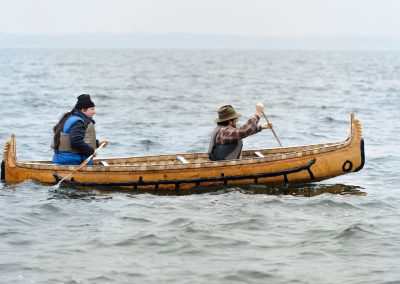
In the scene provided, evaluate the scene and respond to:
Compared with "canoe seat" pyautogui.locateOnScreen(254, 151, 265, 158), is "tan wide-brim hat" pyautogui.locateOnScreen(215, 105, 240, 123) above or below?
above

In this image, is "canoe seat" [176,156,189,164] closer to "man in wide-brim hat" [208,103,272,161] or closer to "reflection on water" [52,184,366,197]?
"man in wide-brim hat" [208,103,272,161]

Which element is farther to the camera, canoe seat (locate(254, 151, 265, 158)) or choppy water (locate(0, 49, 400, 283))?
canoe seat (locate(254, 151, 265, 158))

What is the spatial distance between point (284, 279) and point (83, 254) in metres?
3.22

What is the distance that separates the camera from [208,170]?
1556 cm

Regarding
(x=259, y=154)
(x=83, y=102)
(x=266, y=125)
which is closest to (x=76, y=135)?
(x=83, y=102)

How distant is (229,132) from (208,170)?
0.93m

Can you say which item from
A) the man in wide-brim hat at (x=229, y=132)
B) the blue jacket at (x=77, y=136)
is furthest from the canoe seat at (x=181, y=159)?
the blue jacket at (x=77, y=136)

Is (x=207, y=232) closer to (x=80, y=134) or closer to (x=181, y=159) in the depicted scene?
(x=80, y=134)

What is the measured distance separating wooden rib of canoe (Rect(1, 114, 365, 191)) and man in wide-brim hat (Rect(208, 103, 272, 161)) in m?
0.41

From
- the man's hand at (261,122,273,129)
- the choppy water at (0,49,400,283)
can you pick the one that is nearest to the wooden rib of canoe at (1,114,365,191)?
the choppy water at (0,49,400,283)

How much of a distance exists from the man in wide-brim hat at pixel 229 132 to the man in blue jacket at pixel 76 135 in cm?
265

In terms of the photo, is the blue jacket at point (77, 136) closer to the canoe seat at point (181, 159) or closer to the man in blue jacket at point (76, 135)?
the man in blue jacket at point (76, 135)

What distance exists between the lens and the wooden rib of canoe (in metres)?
15.5

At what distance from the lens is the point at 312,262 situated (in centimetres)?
1123
